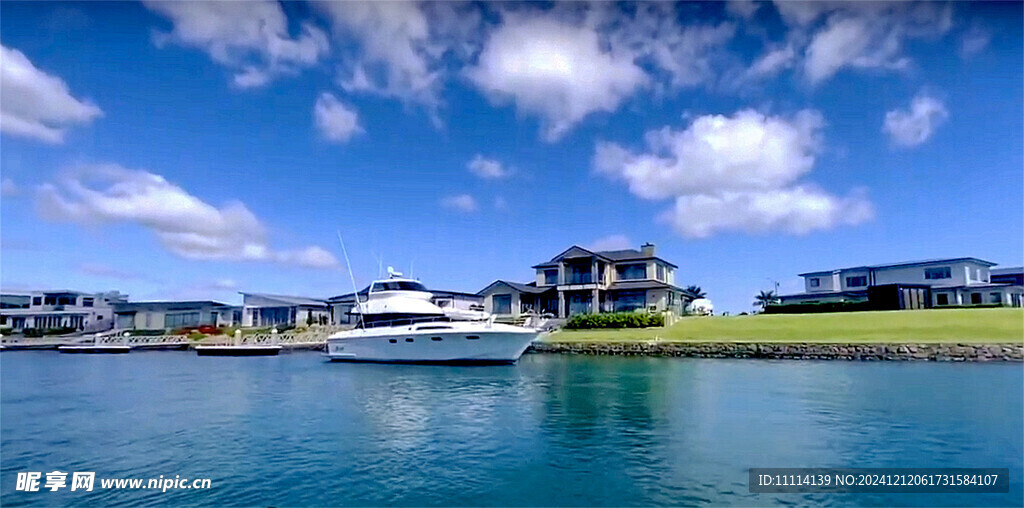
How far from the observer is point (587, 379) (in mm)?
24797

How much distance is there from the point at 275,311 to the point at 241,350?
78.9 ft

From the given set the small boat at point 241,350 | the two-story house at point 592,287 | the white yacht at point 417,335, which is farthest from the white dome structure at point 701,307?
the small boat at point 241,350

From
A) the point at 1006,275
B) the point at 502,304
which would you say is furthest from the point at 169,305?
the point at 1006,275

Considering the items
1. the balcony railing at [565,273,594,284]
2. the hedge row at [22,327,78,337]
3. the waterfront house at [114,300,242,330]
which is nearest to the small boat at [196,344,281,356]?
the waterfront house at [114,300,242,330]

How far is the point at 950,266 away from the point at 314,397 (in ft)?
182

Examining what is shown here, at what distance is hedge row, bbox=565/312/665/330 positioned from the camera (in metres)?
44.8

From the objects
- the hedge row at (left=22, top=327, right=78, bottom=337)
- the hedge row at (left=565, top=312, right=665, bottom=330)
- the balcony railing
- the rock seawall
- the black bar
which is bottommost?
the black bar

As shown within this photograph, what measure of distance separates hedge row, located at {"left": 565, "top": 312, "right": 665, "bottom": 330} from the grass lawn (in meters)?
1.24

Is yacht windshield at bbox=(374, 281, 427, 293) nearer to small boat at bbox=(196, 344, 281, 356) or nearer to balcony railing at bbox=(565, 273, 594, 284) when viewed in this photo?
small boat at bbox=(196, 344, 281, 356)

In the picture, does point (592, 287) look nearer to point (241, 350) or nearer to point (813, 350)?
point (813, 350)

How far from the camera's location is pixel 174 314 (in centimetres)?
6800

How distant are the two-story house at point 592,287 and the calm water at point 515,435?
2685 centimetres

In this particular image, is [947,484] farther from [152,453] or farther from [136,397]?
[136,397]

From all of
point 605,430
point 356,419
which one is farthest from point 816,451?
point 356,419
